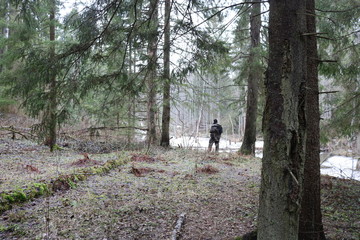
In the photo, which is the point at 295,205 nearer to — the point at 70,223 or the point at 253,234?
the point at 253,234

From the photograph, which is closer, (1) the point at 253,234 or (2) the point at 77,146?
(1) the point at 253,234

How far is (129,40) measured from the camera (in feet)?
17.4

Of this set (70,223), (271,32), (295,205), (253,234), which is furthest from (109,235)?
(271,32)

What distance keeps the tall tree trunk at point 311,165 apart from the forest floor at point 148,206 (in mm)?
478

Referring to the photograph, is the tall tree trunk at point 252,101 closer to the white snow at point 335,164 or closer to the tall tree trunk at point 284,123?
the white snow at point 335,164

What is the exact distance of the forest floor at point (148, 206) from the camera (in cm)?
371

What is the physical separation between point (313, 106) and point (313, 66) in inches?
22.7

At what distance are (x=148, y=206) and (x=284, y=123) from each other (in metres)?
3.14

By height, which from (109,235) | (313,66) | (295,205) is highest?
(313,66)

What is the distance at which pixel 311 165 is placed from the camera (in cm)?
366

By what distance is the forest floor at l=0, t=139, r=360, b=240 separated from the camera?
371 centimetres

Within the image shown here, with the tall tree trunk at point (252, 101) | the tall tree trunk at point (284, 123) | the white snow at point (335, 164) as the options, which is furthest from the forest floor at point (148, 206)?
the tall tree trunk at point (252, 101)

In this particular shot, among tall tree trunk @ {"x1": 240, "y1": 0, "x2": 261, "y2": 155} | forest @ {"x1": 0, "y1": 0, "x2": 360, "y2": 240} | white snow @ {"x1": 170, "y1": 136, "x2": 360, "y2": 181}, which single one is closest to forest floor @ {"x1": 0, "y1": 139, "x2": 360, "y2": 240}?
forest @ {"x1": 0, "y1": 0, "x2": 360, "y2": 240}

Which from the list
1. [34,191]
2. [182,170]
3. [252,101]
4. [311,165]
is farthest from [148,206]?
[252,101]
